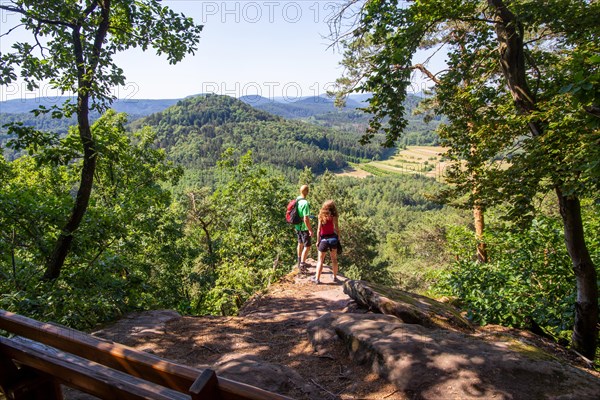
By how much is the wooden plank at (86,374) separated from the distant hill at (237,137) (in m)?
130

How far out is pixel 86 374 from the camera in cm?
186

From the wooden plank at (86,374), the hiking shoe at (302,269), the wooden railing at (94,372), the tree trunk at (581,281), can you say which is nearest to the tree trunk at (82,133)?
the wooden railing at (94,372)

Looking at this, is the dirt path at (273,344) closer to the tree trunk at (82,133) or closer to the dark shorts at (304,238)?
the dark shorts at (304,238)

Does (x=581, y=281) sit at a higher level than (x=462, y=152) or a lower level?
lower

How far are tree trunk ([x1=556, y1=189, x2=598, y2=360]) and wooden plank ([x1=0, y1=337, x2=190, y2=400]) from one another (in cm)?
584

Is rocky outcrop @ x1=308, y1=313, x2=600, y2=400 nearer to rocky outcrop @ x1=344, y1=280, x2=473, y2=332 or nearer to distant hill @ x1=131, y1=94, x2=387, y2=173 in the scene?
rocky outcrop @ x1=344, y1=280, x2=473, y2=332

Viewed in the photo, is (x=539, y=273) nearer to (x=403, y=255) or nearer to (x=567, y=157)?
(x=567, y=157)

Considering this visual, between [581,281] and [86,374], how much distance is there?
6.57 m

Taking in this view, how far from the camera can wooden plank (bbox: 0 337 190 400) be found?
1688 millimetres

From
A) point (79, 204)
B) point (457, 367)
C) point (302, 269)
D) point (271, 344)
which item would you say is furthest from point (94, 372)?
point (302, 269)

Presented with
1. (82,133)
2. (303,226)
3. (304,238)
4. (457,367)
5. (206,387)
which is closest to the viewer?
(206,387)

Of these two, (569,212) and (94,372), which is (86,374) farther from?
(569,212)

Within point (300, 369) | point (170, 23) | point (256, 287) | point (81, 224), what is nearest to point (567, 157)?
point (300, 369)

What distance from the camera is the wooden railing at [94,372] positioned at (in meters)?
1.50
